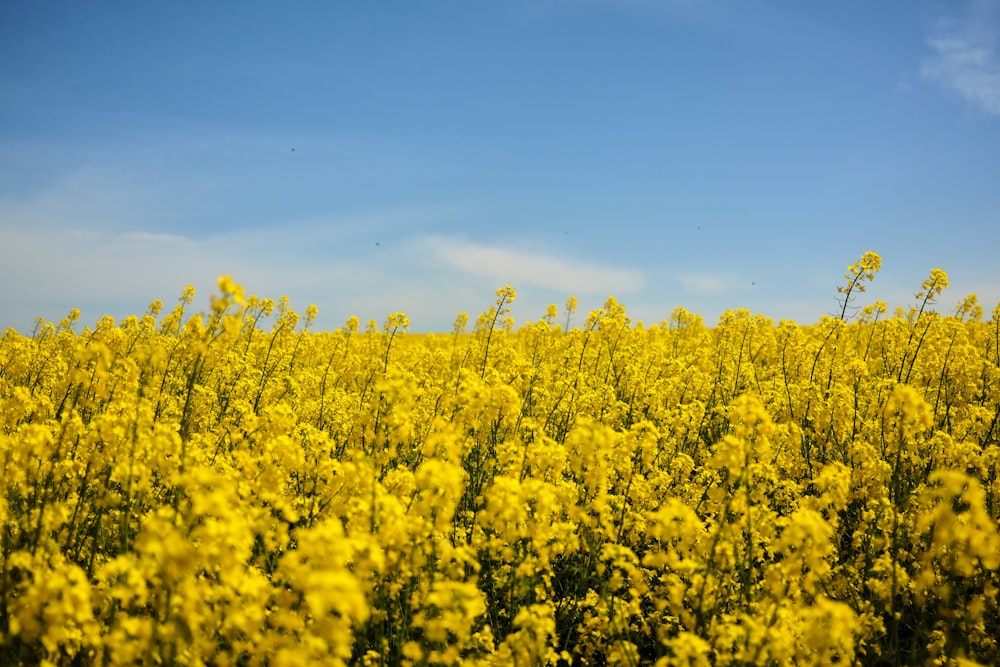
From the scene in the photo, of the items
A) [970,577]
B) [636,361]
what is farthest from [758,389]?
[970,577]

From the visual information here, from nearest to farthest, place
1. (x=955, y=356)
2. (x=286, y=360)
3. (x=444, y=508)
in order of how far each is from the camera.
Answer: (x=444, y=508)
(x=955, y=356)
(x=286, y=360)

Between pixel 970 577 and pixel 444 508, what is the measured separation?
11.5 ft

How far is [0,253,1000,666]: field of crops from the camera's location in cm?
246

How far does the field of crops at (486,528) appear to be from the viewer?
246 centimetres

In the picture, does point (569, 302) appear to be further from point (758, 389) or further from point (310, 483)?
point (310, 483)

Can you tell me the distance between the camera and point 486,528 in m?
3.87

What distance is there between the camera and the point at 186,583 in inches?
90.0

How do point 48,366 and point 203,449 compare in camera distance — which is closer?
point 203,449

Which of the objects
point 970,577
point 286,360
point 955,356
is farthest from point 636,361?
point 286,360

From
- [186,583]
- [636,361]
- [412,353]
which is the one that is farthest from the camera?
[412,353]

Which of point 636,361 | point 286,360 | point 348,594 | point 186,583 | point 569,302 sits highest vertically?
point 569,302

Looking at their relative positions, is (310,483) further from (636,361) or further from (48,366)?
(636,361)

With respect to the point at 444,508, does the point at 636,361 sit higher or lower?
higher

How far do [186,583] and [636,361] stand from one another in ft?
24.4
